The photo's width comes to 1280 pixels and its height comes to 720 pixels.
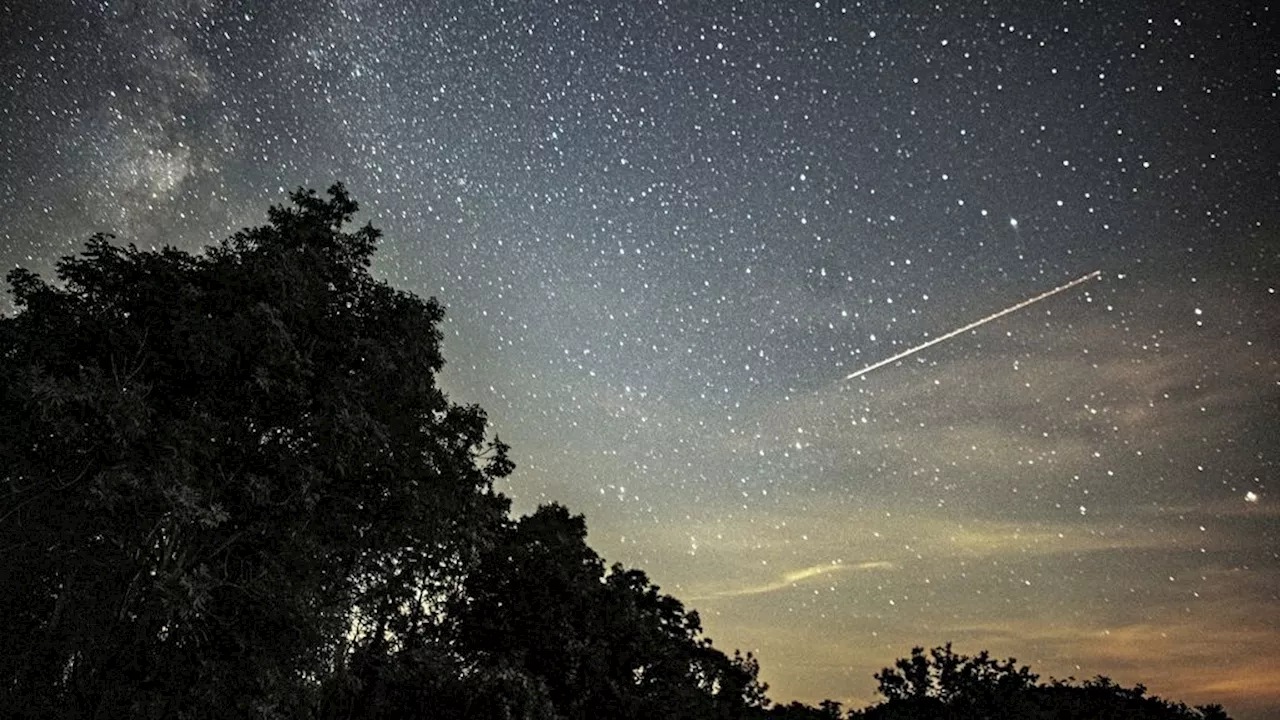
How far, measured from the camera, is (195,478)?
39.0 ft

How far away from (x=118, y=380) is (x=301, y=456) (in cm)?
276

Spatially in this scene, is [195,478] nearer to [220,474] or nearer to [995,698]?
[220,474]

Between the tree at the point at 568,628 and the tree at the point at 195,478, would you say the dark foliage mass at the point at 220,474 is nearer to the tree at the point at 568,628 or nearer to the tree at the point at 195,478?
the tree at the point at 195,478

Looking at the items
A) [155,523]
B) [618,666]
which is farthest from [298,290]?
[618,666]

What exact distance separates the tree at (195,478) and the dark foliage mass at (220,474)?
0.04 meters

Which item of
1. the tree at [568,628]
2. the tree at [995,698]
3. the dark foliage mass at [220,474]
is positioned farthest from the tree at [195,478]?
the tree at [995,698]

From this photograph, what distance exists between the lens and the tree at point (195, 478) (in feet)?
37.4

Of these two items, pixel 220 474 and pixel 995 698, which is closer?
pixel 220 474

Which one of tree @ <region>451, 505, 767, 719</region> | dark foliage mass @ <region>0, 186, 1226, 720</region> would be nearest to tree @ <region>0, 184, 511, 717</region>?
dark foliage mass @ <region>0, 186, 1226, 720</region>

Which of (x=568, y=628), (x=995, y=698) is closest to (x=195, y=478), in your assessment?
(x=568, y=628)

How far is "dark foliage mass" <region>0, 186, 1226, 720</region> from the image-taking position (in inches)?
451

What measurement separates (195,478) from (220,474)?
1.22 feet

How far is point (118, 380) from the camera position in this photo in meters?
11.3

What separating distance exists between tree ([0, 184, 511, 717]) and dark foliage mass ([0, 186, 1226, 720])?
0.12 ft
